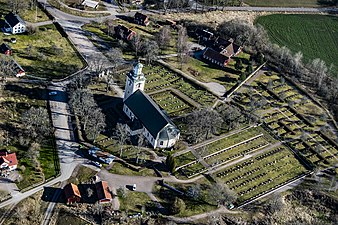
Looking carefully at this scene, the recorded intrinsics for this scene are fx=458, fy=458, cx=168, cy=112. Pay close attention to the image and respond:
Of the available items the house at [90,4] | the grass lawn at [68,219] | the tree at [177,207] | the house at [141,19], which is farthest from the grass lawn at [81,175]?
the house at [90,4]

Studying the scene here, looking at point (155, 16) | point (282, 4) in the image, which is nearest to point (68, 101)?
Result: point (155, 16)

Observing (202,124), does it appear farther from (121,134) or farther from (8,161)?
(8,161)

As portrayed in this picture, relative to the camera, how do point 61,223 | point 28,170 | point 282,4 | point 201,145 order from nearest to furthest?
point 61,223 → point 28,170 → point 201,145 → point 282,4

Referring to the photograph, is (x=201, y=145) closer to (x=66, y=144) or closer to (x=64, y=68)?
(x=66, y=144)

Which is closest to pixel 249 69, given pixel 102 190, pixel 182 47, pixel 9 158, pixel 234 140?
pixel 182 47

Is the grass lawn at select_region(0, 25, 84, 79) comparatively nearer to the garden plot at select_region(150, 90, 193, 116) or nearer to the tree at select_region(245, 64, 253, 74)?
the garden plot at select_region(150, 90, 193, 116)

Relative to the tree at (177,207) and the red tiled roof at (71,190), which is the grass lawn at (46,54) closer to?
the red tiled roof at (71,190)

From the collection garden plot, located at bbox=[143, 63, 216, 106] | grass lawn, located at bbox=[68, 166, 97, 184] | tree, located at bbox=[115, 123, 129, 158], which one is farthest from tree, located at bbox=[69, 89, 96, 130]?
garden plot, located at bbox=[143, 63, 216, 106]
